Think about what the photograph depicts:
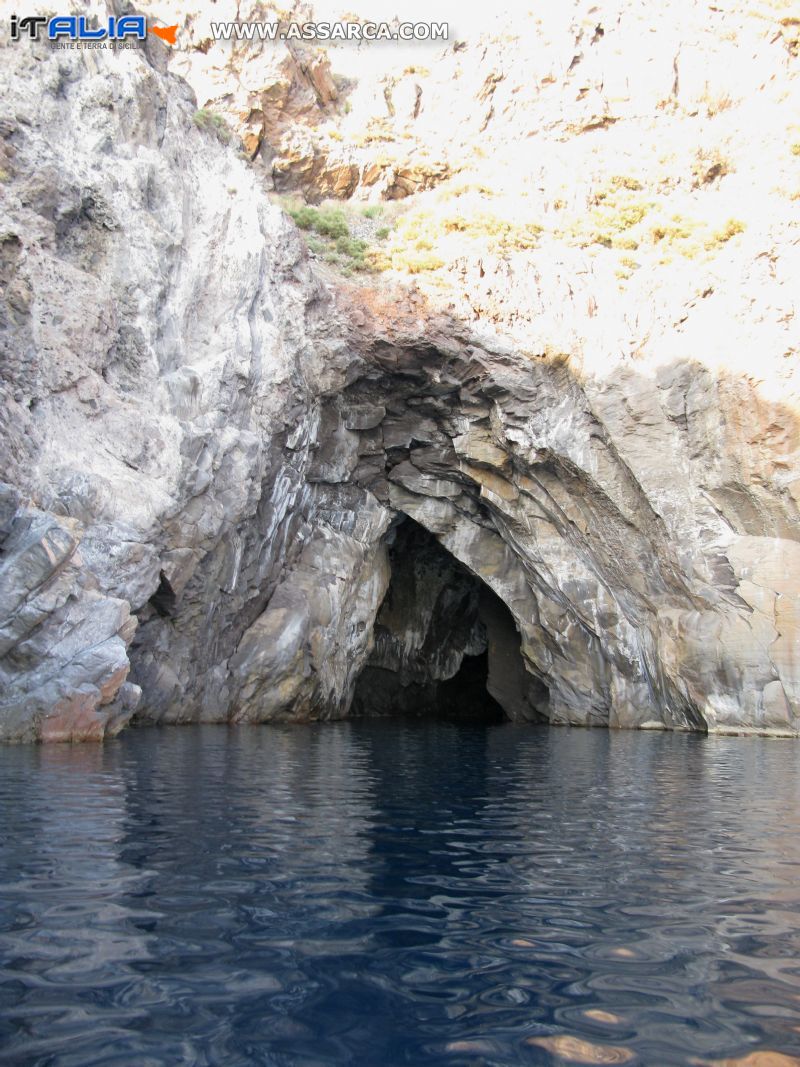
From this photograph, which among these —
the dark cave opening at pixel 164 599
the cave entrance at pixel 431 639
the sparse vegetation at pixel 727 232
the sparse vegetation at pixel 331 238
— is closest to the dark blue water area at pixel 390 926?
the dark cave opening at pixel 164 599

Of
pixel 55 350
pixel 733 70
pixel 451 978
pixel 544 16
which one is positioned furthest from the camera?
pixel 544 16

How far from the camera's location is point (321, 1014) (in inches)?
158

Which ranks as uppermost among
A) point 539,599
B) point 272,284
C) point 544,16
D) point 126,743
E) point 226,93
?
point 544,16

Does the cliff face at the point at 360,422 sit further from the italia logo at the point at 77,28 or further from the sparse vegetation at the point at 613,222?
the italia logo at the point at 77,28

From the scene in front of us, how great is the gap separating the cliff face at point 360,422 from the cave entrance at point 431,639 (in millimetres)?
4881

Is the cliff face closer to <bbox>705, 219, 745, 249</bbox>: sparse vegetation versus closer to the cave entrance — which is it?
<bbox>705, 219, 745, 249</bbox>: sparse vegetation

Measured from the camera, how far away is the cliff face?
2200 centimetres

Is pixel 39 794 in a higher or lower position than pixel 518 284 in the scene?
lower

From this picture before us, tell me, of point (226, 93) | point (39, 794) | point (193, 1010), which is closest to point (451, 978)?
point (193, 1010)

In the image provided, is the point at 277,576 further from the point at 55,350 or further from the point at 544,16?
the point at 544,16

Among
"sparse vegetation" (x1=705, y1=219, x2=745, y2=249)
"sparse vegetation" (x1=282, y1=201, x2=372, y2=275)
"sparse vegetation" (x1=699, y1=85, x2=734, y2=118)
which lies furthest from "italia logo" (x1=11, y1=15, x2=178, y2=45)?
"sparse vegetation" (x1=699, y1=85, x2=734, y2=118)

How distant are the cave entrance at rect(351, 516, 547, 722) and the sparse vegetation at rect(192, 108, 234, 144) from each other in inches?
601

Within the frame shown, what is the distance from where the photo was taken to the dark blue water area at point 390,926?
3.77 meters

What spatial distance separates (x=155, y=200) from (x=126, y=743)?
54.9 feet
